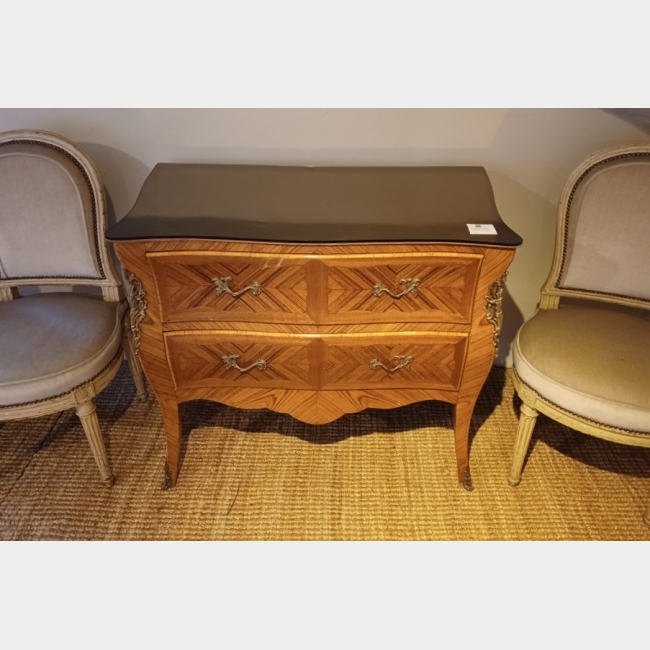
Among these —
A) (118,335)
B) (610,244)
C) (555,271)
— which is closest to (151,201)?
(118,335)

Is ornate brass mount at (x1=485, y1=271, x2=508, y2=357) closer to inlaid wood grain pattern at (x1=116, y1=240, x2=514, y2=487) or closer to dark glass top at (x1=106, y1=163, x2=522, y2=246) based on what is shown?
inlaid wood grain pattern at (x1=116, y1=240, x2=514, y2=487)

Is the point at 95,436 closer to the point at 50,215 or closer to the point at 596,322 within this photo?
the point at 50,215

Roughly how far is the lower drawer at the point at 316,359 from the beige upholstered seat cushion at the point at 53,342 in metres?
0.26

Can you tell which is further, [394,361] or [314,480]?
[314,480]

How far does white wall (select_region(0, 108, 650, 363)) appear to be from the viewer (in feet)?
5.05

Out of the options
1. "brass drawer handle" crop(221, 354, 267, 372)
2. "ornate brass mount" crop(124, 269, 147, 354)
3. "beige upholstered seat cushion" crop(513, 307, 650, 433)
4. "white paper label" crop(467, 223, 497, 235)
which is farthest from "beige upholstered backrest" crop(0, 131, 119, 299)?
"beige upholstered seat cushion" crop(513, 307, 650, 433)

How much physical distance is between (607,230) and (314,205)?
859mm

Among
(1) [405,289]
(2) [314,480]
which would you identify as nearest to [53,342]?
(2) [314,480]

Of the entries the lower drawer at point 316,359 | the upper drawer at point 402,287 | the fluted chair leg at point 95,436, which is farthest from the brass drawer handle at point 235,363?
the fluted chair leg at point 95,436

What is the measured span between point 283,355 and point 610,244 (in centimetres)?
100

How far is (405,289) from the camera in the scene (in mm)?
1275

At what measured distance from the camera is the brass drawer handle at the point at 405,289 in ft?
4.13

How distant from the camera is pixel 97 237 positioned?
159 cm

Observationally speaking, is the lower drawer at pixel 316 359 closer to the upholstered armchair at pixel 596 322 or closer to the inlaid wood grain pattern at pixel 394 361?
the inlaid wood grain pattern at pixel 394 361
